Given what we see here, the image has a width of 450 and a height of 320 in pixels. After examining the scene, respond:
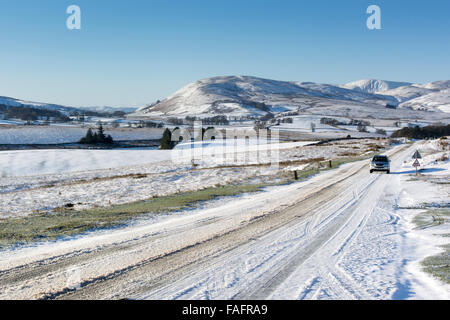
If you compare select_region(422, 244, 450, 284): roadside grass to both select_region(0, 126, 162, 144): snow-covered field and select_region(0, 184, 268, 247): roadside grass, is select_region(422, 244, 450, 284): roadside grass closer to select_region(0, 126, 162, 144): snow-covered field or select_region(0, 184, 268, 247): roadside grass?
select_region(0, 184, 268, 247): roadside grass

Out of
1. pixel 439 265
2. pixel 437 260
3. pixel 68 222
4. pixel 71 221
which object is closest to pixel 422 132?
pixel 437 260

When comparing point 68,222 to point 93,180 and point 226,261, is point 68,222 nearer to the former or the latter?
point 226,261

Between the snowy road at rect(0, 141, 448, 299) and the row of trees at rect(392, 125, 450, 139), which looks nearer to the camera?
the snowy road at rect(0, 141, 448, 299)

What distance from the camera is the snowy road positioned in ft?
22.4

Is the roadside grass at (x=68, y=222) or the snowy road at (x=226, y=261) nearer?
the snowy road at (x=226, y=261)

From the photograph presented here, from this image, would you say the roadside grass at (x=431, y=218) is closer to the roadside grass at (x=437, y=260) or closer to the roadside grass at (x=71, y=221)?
the roadside grass at (x=437, y=260)

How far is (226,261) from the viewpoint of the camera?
862 cm

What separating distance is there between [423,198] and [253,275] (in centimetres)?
1439

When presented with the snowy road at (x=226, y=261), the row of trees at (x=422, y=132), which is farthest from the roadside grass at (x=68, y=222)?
the row of trees at (x=422, y=132)

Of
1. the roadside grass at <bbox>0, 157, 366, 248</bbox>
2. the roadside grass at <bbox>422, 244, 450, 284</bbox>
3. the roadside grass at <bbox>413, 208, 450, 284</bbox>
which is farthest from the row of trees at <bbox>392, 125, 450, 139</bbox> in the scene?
the roadside grass at <bbox>422, 244, 450, 284</bbox>

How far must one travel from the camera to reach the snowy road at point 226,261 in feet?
22.4
